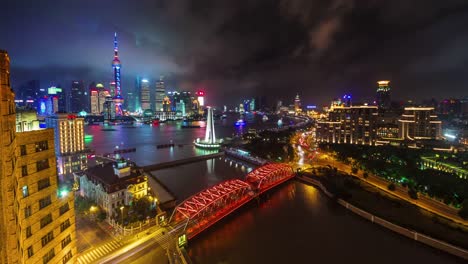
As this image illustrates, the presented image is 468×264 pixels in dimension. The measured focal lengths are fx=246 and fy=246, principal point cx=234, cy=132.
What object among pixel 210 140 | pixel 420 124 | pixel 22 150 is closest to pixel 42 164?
pixel 22 150

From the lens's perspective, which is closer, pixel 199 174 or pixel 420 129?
pixel 199 174

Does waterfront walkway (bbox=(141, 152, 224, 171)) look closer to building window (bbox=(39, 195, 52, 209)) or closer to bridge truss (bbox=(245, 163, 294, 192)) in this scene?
bridge truss (bbox=(245, 163, 294, 192))

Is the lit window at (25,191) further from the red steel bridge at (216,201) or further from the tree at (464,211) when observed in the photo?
the tree at (464,211)

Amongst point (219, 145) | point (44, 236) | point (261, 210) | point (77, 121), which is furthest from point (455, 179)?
point (77, 121)

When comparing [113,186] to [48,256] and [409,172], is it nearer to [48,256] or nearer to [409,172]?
[48,256]

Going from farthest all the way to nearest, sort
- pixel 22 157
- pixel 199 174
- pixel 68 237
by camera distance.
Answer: pixel 199 174 < pixel 68 237 < pixel 22 157

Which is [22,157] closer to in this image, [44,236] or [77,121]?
[44,236]

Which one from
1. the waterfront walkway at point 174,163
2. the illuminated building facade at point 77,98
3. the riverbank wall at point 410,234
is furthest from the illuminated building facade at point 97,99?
the riverbank wall at point 410,234
